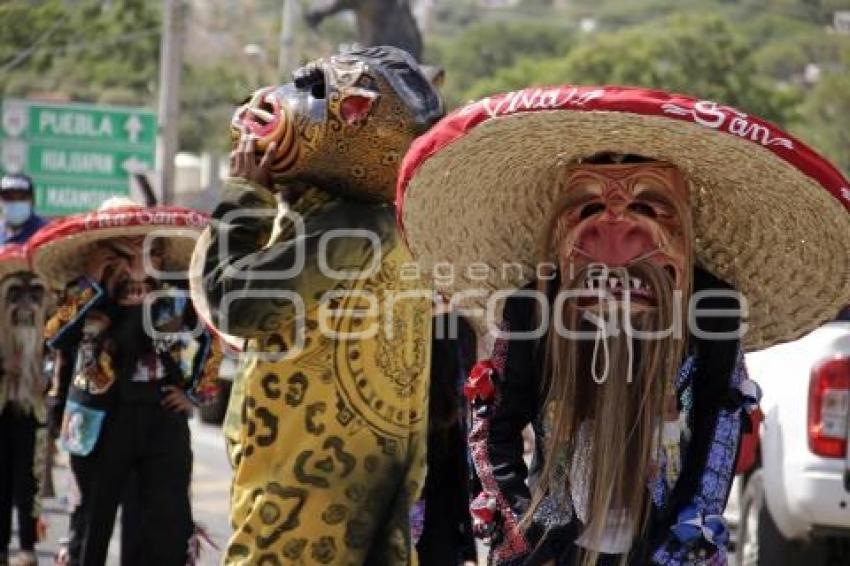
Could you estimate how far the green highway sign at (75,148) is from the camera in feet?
79.2

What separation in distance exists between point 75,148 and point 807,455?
17.3 m

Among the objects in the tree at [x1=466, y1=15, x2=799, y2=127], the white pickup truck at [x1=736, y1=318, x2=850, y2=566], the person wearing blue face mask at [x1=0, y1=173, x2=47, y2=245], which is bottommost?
the white pickup truck at [x1=736, y1=318, x2=850, y2=566]

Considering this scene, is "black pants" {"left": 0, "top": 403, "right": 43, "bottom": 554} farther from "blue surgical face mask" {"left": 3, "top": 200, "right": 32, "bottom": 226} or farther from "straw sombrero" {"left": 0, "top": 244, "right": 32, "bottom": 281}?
"blue surgical face mask" {"left": 3, "top": 200, "right": 32, "bottom": 226}

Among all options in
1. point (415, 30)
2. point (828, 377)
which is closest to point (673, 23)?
point (415, 30)

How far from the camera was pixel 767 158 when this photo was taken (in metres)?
4.11

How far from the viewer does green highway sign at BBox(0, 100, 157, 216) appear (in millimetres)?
24125

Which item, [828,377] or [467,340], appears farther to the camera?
[828,377]

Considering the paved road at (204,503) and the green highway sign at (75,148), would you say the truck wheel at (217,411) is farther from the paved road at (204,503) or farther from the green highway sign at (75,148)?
the green highway sign at (75,148)

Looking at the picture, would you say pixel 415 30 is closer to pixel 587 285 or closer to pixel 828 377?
pixel 828 377

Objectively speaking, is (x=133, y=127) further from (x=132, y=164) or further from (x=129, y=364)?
(x=129, y=364)

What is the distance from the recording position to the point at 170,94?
1998 cm

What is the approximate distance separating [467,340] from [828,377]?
1.87m

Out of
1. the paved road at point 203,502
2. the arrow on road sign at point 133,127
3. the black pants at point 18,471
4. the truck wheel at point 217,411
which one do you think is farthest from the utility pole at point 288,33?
the black pants at point 18,471

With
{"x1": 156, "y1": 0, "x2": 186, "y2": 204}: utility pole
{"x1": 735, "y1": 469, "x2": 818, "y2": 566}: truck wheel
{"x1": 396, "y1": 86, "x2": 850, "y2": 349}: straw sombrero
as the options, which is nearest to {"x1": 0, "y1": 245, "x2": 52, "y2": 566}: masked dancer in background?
{"x1": 735, "y1": 469, "x2": 818, "y2": 566}: truck wheel
